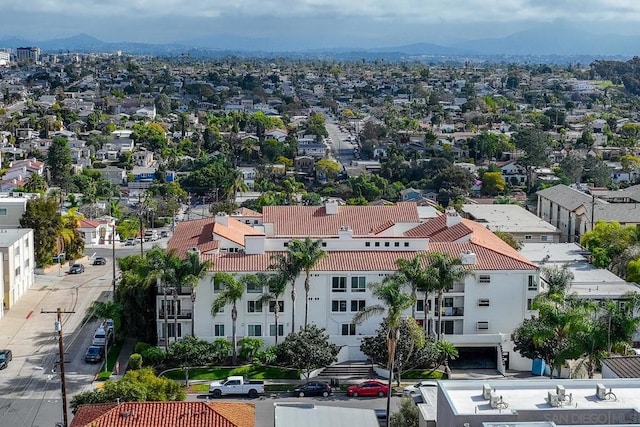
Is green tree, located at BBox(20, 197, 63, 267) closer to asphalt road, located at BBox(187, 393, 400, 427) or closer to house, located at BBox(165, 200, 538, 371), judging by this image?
house, located at BBox(165, 200, 538, 371)

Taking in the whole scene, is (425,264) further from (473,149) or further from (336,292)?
(473,149)

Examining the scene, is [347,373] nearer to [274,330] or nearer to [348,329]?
[348,329]

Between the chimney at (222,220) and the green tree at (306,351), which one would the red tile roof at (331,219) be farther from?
the green tree at (306,351)

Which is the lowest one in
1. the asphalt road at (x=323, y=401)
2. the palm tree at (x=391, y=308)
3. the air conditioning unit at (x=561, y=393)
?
the asphalt road at (x=323, y=401)

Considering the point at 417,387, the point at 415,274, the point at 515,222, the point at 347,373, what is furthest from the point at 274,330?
the point at 515,222

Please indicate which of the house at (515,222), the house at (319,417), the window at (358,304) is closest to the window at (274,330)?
the window at (358,304)

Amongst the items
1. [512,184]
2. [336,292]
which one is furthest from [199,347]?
[512,184]
